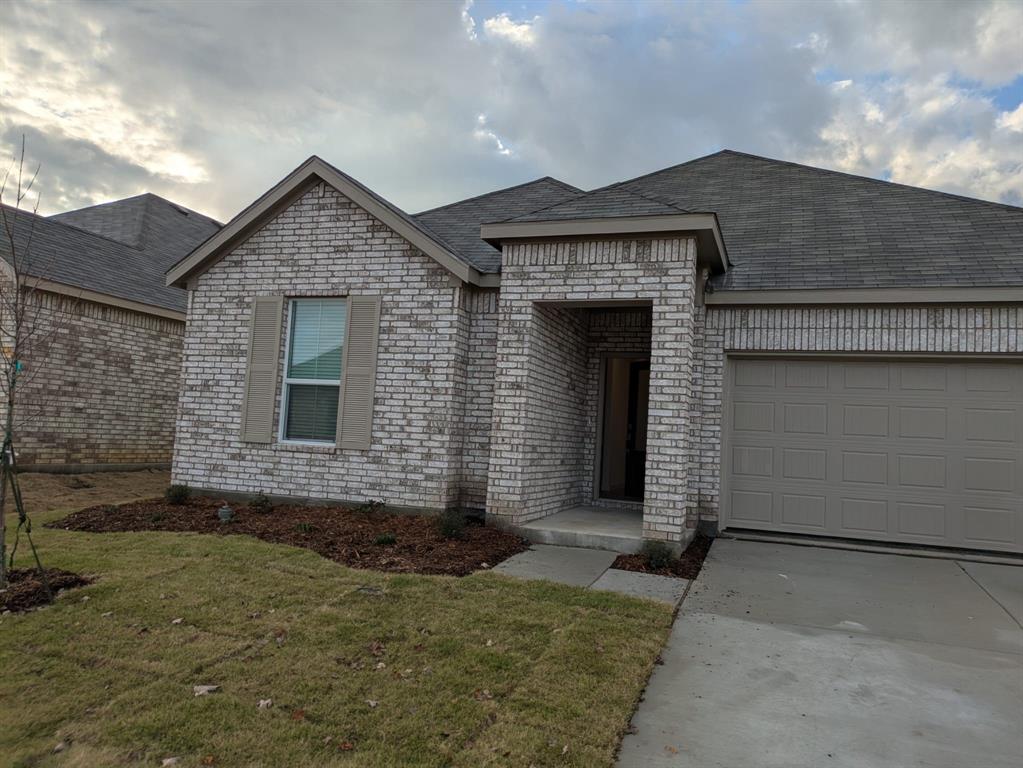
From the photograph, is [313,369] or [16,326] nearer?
[16,326]

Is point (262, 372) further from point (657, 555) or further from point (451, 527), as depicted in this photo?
point (657, 555)

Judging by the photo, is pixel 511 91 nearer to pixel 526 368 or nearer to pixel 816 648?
pixel 526 368

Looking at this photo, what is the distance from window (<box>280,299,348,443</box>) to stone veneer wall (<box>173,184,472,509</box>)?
18 cm

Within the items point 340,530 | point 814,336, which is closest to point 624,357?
point 814,336

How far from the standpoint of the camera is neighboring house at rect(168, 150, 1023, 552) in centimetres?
745

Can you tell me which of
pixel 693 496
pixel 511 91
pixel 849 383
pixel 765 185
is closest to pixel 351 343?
pixel 693 496

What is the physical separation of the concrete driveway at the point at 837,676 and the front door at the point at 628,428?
15.8 feet

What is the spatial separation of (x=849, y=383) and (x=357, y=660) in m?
6.82

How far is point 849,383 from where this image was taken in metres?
8.07

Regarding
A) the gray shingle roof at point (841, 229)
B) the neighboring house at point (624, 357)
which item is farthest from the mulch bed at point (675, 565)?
the gray shingle roof at point (841, 229)

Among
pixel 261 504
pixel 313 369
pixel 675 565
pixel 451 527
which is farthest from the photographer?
pixel 313 369

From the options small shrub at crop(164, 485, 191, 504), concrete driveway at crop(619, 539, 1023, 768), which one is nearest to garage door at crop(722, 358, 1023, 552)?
concrete driveway at crop(619, 539, 1023, 768)

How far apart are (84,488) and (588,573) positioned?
9.37 meters

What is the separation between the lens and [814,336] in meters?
7.99
